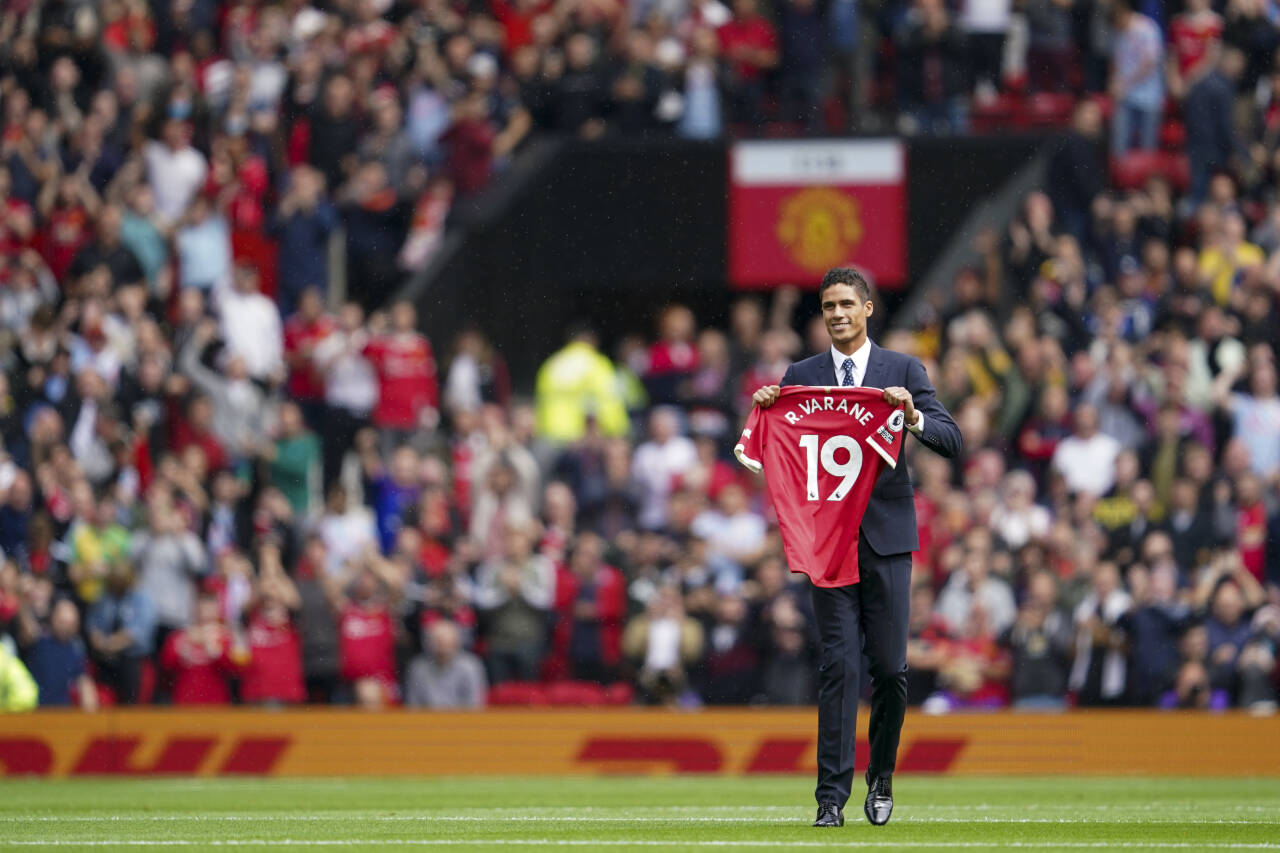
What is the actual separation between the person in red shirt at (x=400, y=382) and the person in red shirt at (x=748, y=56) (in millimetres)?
4115

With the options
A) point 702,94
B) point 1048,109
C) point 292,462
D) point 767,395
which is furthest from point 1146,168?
point 767,395

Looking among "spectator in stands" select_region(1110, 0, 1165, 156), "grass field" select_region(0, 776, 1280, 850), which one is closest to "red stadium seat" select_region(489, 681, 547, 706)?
"grass field" select_region(0, 776, 1280, 850)

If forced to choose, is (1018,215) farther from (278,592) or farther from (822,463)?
(822,463)

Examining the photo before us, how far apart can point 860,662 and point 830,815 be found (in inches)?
25.4

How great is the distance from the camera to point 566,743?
17.4 meters

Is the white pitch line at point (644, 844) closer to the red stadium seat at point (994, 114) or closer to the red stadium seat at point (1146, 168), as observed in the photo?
the red stadium seat at point (1146, 168)

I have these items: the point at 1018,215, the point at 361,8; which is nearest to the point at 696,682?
the point at 1018,215

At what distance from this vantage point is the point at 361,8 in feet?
79.5

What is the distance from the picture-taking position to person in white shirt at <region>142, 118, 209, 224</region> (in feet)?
74.4

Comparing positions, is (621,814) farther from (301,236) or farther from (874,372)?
(301,236)

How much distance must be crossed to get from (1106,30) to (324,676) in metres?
9.69

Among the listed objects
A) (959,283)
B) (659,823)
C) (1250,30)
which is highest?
(1250,30)

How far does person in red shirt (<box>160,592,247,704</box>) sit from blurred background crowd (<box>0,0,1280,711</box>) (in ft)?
0.09

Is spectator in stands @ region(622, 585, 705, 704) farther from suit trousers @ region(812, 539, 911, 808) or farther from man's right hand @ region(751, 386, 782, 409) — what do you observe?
man's right hand @ region(751, 386, 782, 409)
